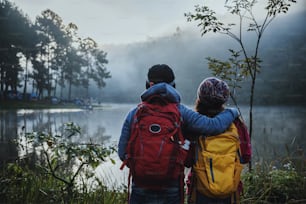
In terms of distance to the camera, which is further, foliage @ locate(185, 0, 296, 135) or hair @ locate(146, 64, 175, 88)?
foliage @ locate(185, 0, 296, 135)

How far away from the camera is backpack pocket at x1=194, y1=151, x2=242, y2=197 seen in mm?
1433

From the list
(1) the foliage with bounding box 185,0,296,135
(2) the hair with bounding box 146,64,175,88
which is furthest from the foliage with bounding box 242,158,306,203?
(2) the hair with bounding box 146,64,175,88

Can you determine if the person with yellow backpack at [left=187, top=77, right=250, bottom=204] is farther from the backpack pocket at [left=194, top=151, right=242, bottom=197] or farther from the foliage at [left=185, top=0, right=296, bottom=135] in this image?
the foliage at [left=185, top=0, right=296, bottom=135]

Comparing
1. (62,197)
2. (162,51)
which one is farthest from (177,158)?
(162,51)

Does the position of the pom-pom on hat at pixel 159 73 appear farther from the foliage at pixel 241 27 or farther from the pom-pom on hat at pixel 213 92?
the foliage at pixel 241 27

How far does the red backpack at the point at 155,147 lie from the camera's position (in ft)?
4.55

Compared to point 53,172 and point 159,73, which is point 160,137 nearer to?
point 159,73

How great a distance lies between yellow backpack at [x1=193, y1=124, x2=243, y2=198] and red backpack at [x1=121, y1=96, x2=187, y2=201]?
0.12m

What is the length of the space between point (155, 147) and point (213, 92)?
44 cm

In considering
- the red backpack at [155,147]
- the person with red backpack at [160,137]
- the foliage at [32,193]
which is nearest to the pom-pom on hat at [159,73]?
the person with red backpack at [160,137]

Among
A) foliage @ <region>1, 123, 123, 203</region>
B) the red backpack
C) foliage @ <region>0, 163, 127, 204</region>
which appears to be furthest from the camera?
foliage @ <region>0, 163, 127, 204</region>

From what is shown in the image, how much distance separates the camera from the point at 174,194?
1499 mm

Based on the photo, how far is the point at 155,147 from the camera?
4.57 feet

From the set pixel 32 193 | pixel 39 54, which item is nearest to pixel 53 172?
pixel 32 193
